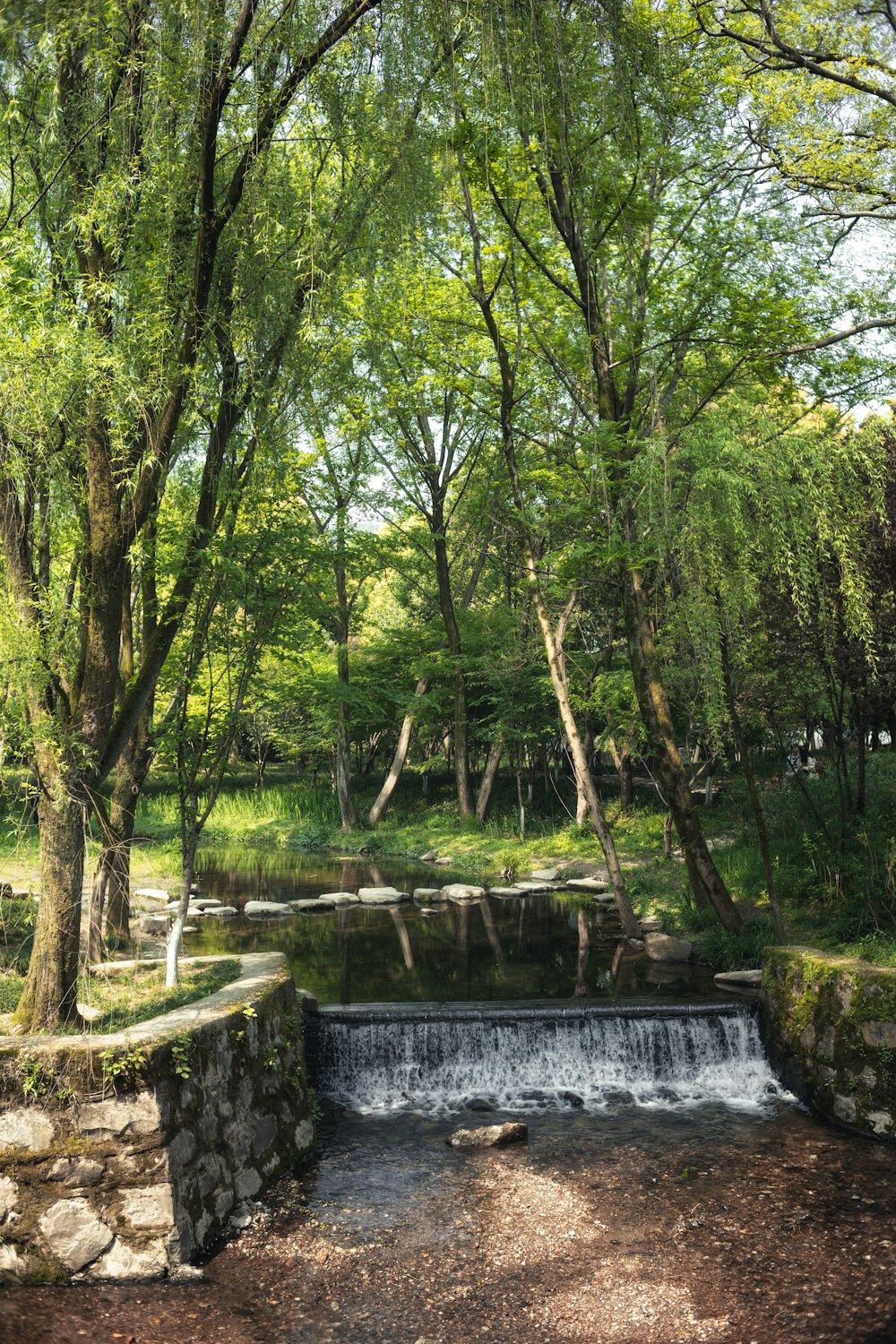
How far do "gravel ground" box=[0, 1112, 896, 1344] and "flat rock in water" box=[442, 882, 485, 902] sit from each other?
9482 millimetres

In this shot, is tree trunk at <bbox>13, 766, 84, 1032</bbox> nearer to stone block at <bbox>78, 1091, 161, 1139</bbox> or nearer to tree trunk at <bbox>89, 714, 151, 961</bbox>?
stone block at <bbox>78, 1091, 161, 1139</bbox>

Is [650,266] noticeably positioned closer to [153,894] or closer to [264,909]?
[264,909]

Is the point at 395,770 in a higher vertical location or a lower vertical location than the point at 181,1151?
higher

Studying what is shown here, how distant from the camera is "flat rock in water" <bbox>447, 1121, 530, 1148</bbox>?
23.5 ft

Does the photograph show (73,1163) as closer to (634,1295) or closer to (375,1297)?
(375,1297)

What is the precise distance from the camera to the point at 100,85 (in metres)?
6.72

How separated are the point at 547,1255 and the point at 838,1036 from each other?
3.37 metres

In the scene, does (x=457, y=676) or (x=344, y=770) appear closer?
(x=457, y=676)

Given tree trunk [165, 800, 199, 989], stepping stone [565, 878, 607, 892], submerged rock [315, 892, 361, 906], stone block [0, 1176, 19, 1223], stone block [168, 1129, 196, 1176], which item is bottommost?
stepping stone [565, 878, 607, 892]

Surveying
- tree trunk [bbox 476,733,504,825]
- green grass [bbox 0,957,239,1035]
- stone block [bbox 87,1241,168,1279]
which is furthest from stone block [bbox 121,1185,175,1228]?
tree trunk [bbox 476,733,504,825]

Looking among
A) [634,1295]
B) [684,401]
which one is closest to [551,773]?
[684,401]

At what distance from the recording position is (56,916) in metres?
6.29

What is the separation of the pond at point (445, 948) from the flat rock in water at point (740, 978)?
14 centimetres

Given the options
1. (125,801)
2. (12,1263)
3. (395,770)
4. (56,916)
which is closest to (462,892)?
(125,801)
